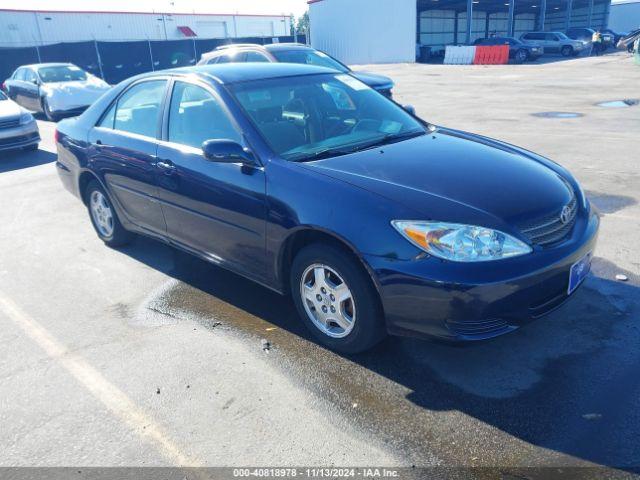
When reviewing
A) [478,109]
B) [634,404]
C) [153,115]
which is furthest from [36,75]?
[634,404]

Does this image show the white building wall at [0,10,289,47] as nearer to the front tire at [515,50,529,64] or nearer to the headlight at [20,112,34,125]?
the front tire at [515,50,529,64]

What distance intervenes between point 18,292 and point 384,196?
3.38 m

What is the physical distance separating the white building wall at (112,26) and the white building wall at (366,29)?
9.84m

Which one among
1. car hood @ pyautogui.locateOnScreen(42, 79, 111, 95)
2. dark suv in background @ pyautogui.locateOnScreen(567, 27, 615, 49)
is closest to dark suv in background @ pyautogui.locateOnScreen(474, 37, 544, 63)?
dark suv in background @ pyautogui.locateOnScreen(567, 27, 615, 49)

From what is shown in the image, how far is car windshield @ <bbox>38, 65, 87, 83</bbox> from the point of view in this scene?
48.5 ft

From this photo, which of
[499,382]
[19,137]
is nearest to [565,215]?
[499,382]

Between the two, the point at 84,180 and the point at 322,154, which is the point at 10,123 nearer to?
the point at 84,180

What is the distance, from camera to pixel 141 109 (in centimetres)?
462

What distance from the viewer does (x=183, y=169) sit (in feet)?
13.0

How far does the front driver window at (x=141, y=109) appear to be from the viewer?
4.40m

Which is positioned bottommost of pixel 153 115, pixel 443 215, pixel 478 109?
pixel 478 109

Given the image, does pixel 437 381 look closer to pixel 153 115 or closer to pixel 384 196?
pixel 384 196

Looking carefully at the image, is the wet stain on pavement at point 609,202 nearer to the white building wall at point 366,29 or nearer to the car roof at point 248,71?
the car roof at point 248,71

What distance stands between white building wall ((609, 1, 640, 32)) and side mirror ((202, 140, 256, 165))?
65351mm
